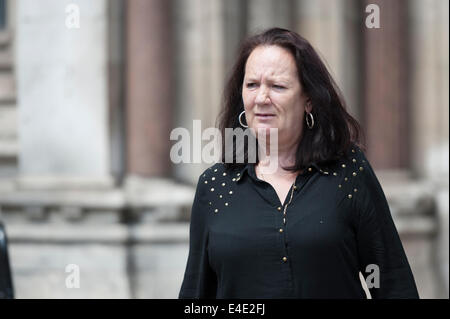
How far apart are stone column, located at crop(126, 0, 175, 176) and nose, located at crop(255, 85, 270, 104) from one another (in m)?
3.58

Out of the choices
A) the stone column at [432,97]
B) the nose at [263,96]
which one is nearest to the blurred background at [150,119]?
the stone column at [432,97]

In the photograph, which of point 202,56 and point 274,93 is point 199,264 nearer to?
point 274,93

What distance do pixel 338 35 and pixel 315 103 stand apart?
137 inches

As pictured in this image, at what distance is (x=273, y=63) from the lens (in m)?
2.18

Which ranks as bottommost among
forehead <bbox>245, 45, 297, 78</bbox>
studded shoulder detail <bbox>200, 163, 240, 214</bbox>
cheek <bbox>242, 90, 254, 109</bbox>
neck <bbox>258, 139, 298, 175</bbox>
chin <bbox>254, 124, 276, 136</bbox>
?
studded shoulder detail <bbox>200, 163, 240, 214</bbox>

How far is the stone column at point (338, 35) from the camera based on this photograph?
557 centimetres

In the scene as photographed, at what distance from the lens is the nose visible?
7.09 ft

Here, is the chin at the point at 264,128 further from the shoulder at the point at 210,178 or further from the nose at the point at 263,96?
the shoulder at the point at 210,178

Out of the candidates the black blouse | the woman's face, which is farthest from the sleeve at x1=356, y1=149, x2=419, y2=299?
the woman's face

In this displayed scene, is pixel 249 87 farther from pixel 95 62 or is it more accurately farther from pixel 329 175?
pixel 95 62

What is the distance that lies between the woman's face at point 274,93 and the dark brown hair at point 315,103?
1.0 inches

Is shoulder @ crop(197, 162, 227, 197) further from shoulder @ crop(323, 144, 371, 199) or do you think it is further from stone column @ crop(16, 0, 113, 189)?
stone column @ crop(16, 0, 113, 189)

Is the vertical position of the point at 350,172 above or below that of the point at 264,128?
below
